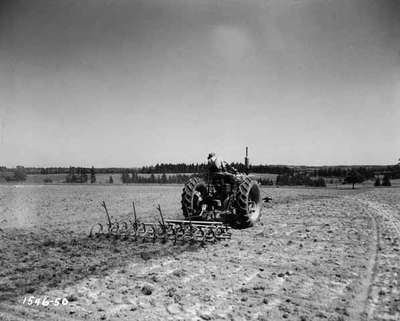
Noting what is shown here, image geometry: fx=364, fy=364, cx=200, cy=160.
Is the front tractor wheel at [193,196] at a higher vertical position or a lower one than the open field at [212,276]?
higher

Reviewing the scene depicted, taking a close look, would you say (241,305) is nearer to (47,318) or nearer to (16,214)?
(47,318)

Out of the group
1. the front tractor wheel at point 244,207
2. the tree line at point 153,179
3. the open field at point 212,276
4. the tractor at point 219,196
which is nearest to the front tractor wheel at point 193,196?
the tractor at point 219,196

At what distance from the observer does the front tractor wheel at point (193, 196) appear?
38.5ft

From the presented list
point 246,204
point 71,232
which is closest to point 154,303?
point 246,204

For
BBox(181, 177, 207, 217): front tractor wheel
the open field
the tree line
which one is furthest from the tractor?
the tree line

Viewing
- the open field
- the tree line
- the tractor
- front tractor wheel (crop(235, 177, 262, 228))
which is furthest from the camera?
the tree line

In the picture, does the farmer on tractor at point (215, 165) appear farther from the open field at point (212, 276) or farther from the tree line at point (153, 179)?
the tree line at point (153, 179)

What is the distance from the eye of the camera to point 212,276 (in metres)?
6.80

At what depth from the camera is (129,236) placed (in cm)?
1059

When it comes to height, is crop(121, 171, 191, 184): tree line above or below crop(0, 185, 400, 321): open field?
above

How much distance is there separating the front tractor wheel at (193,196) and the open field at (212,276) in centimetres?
168

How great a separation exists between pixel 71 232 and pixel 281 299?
27.2 feet

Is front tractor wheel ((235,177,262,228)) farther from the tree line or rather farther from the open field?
the tree line

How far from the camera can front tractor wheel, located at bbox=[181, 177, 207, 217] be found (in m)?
11.7
